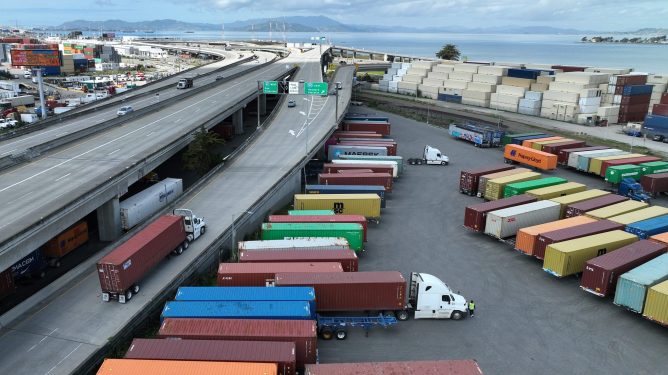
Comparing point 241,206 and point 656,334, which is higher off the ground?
point 241,206

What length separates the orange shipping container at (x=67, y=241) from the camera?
31.9 metres

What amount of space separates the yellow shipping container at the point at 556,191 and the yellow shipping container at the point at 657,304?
56.8 feet

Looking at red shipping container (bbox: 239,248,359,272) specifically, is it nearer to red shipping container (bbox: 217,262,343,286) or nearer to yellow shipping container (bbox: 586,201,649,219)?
red shipping container (bbox: 217,262,343,286)

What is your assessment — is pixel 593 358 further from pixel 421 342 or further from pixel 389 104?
pixel 389 104

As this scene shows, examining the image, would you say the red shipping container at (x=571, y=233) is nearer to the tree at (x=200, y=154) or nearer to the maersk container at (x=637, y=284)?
the maersk container at (x=637, y=284)

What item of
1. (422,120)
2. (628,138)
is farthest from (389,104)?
(628,138)

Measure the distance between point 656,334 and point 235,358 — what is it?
886 inches

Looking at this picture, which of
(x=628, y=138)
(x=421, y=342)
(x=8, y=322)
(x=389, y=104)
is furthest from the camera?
(x=389, y=104)

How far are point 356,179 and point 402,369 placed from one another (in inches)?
1159

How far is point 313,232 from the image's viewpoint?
34.7m

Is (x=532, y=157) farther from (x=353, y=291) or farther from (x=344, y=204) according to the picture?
(x=353, y=291)

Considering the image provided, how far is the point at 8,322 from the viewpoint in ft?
77.4

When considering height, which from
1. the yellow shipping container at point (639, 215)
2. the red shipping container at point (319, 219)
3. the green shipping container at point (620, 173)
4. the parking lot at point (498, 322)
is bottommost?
the parking lot at point (498, 322)

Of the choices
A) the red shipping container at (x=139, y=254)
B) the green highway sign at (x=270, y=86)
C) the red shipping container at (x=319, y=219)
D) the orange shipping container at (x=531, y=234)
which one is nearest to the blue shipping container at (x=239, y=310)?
the red shipping container at (x=139, y=254)
